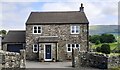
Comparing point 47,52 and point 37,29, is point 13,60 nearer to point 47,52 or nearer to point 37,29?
point 47,52

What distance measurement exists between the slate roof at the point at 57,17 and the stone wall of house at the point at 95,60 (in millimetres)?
13298

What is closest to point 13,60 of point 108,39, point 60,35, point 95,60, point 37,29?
point 95,60

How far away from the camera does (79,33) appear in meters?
44.7

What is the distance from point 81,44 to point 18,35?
1249 cm

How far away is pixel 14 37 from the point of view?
4972 centimetres

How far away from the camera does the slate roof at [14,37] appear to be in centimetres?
4797

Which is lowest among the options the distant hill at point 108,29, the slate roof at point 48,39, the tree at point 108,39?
the slate roof at point 48,39

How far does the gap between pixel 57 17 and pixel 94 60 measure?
1740 centimetres

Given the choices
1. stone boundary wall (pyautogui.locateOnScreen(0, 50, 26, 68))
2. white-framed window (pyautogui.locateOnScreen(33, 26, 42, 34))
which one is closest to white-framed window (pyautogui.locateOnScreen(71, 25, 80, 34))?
white-framed window (pyautogui.locateOnScreen(33, 26, 42, 34))

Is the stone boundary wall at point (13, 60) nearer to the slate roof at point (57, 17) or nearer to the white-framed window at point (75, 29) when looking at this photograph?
the slate roof at point (57, 17)

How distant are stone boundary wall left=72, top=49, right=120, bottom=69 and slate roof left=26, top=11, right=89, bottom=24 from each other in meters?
13.3

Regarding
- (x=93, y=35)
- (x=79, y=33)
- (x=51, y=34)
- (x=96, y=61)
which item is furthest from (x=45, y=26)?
(x=93, y=35)

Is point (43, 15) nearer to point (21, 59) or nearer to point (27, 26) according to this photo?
point (27, 26)

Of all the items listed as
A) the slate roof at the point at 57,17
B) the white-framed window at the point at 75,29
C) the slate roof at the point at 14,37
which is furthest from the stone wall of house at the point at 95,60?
the slate roof at the point at 14,37
